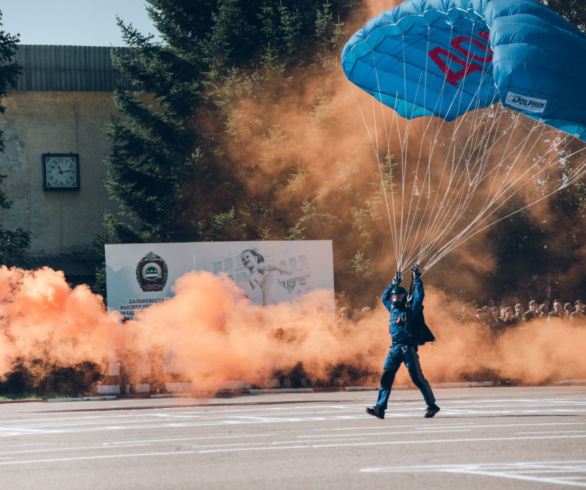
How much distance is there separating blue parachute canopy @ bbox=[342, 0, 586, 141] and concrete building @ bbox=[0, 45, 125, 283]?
15.5 meters

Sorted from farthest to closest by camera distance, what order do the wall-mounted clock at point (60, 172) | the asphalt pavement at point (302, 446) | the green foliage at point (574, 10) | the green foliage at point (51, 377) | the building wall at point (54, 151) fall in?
the wall-mounted clock at point (60, 172), the building wall at point (54, 151), the green foliage at point (574, 10), the green foliage at point (51, 377), the asphalt pavement at point (302, 446)

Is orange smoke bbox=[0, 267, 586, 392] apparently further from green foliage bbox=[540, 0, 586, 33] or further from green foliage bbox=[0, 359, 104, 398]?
green foliage bbox=[540, 0, 586, 33]

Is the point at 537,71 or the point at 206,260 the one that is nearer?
the point at 537,71

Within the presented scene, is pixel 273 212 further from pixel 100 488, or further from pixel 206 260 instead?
pixel 100 488

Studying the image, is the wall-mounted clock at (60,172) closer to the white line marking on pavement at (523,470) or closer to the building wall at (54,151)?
the building wall at (54,151)

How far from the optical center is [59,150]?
30703 millimetres

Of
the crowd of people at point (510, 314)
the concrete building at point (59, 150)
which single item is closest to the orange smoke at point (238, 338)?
the crowd of people at point (510, 314)

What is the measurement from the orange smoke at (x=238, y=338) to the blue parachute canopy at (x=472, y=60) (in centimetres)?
610

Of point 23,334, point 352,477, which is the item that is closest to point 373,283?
point 23,334

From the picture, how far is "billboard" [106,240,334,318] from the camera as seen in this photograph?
20172mm

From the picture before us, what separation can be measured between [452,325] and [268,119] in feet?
32.1

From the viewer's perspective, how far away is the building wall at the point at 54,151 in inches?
1197

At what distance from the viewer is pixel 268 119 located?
27.6 meters

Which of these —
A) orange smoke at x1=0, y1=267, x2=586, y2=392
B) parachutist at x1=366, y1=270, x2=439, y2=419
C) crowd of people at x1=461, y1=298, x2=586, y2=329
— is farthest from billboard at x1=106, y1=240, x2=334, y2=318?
parachutist at x1=366, y1=270, x2=439, y2=419
